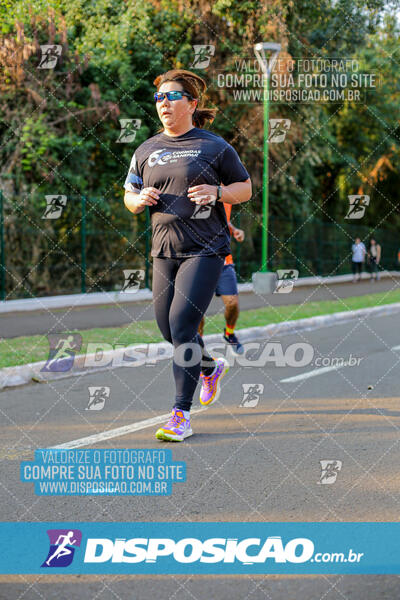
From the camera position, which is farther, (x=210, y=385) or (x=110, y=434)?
(x=210, y=385)

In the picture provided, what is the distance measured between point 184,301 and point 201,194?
2.18ft

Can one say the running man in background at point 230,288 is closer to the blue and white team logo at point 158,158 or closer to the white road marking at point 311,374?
the white road marking at point 311,374

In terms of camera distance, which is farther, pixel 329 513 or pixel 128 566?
pixel 329 513

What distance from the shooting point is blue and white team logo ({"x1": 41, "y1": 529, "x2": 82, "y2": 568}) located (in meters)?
3.10

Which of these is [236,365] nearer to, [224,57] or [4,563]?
[4,563]

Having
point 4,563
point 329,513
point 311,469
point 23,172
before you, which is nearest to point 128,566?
point 4,563

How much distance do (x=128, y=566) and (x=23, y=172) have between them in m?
14.0

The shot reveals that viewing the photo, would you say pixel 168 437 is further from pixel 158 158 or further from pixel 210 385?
pixel 158 158

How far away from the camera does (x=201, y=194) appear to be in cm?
446

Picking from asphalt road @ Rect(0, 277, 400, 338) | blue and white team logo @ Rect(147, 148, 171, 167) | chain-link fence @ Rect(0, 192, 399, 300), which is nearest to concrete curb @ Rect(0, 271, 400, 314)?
chain-link fence @ Rect(0, 192, 399, 300)

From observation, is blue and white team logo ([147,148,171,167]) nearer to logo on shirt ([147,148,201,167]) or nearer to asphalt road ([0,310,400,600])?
logo on shirt ([147,148,201,167])

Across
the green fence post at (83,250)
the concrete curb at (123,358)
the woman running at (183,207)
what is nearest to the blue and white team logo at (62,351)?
the concrete curb at (123,358)

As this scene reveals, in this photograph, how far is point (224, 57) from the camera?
1972 cm

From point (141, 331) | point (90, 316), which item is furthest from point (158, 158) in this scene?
point (90, 316)
